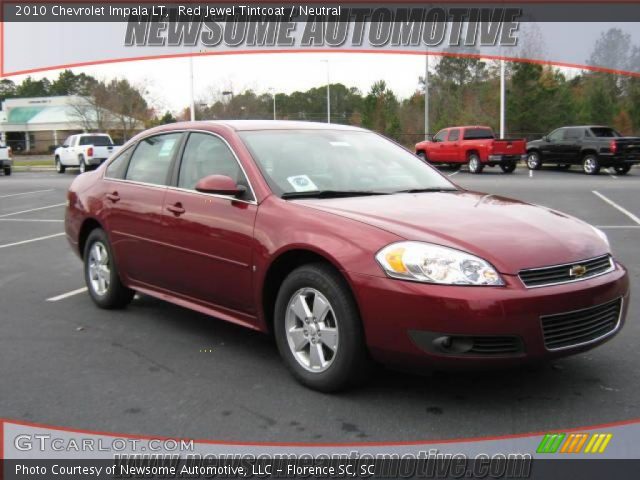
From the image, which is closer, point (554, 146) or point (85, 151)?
point (554, 146)

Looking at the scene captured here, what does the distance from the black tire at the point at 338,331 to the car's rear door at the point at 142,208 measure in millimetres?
1446

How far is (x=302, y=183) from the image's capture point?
15.0 ft

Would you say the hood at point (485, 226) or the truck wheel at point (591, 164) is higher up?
the hood at point (485, 226)

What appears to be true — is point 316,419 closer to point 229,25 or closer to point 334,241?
point 334,241

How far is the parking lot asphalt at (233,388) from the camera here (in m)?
3.58

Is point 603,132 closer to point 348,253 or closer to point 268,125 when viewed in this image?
point 268,125

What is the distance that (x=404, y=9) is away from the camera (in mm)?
18188

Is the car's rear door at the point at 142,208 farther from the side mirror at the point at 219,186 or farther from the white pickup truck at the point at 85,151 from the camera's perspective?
the white pickup truck at the point at 85,151

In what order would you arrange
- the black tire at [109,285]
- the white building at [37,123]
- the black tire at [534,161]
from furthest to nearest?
the white building at [37,123]
the black tire at [534,161]
the black tire at [109,285]

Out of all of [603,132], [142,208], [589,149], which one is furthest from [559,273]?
[603,132]

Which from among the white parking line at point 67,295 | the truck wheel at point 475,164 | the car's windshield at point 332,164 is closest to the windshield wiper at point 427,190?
the car's windshield at point 332,164

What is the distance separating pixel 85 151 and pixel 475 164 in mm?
16960

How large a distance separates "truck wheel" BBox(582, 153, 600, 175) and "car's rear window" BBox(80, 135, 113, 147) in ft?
66.9

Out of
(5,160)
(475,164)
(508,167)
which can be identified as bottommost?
(508,167)
